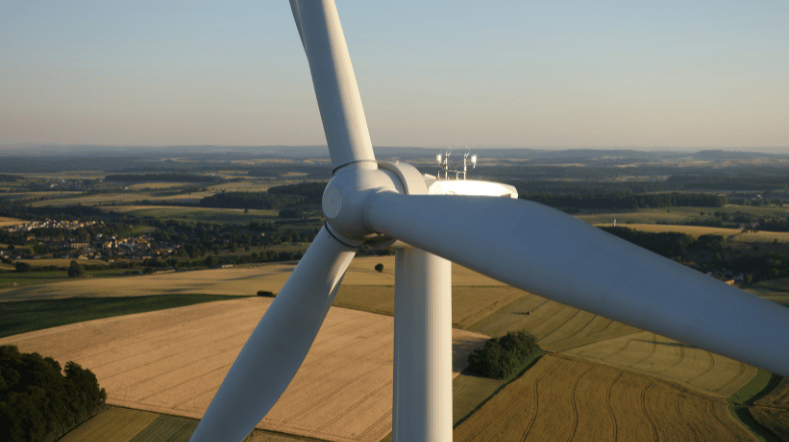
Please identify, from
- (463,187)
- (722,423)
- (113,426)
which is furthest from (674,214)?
(463,187)

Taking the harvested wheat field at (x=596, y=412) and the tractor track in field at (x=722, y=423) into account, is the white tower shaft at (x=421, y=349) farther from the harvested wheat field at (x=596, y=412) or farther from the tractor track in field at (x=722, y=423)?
the tractor track in field at (x=722, y=423)

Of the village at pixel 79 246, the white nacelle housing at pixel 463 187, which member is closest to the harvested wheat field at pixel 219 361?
the white nacelle housing at pixel 463 187

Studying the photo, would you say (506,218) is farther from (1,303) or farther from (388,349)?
(1,303)

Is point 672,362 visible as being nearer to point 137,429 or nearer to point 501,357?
point 501,357

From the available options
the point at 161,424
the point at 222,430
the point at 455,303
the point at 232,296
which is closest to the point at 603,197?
the point at 455,303

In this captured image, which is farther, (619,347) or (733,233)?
(733,233)

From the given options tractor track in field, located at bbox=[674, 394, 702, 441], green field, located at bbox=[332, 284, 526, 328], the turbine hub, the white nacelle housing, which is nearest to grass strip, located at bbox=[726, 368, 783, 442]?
tractor track in field, located at bbox=[674, 394, 702, 441]
